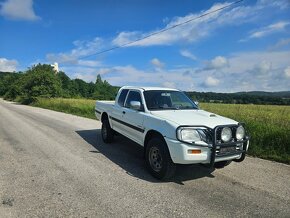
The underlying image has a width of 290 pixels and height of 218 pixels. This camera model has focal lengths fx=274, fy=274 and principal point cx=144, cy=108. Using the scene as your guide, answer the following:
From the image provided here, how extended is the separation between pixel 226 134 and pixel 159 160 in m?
1.38

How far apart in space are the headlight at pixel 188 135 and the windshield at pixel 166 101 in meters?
1.47

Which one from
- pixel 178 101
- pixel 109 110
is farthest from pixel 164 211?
pixel 109 110

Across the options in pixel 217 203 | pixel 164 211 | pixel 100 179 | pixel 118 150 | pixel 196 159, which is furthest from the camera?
pixel 118 150

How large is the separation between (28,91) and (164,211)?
4413cm

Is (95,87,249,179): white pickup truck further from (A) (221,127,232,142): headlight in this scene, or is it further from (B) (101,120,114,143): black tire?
(B) (101,120,114,143): black tire

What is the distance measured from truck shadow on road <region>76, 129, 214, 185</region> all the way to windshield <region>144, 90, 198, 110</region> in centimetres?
138

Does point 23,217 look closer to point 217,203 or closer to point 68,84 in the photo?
point 217,203

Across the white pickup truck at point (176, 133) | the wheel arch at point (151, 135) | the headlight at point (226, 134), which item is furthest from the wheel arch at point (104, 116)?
the headlight at point (226, 134)

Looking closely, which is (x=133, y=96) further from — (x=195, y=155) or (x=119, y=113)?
(x=195, y=155)

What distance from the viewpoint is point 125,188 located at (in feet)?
15.8

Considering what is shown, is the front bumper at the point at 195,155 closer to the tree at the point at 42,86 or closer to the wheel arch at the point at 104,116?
the wheel arch at the point at 104,116

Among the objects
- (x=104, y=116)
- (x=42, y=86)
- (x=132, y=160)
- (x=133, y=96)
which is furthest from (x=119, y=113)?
(x=42, y=86)

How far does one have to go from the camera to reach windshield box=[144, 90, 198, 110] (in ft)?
20.9

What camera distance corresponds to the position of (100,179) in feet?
17.2
